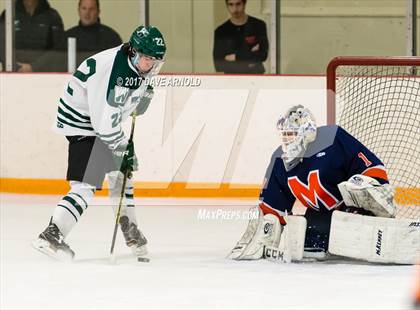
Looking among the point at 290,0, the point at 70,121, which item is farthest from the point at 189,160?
the point at 70,121

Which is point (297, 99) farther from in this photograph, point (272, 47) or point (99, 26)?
point (99, 26)

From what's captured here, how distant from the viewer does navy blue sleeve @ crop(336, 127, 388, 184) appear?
4777 millimetres

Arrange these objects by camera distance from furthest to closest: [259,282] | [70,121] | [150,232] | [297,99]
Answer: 1. [297,99]
2. [150,232]
3. [70,121]
4. [259,282]

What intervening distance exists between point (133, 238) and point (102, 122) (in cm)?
51

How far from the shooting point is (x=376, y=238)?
15.4 feet

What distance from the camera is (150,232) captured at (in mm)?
6020

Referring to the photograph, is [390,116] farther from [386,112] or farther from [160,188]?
[160,188]

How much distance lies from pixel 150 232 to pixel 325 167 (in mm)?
1438

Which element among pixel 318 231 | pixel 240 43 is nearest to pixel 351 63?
pixel 318 231

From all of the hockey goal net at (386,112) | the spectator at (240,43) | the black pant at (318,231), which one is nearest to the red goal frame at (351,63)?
the hockey goal net at (386,112)

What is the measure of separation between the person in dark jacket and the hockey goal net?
88.0 inches

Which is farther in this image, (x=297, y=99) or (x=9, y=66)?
(x=9, y=66)

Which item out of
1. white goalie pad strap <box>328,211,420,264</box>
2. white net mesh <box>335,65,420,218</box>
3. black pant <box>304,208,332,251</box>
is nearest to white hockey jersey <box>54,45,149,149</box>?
black pant <box>304,208,332,251</box>

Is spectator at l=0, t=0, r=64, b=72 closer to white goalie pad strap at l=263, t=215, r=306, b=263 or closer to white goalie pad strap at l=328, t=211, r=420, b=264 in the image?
white goalie pad strap at l=263, t=215, r=306, b=263
